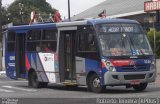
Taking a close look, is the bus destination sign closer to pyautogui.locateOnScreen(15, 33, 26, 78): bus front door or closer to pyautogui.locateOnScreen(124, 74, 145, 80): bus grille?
pyautogui.locateOnScreen(15, 33, 26, 78): bus front door

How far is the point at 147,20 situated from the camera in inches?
2010

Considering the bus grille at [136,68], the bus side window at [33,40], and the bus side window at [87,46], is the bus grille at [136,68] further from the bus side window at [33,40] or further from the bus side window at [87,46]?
the bus side window at [33,40]

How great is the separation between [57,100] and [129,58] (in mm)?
3703

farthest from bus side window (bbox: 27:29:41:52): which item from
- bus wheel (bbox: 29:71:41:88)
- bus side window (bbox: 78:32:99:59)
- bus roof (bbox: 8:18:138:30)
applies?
bus side window (bbox: 78:32:99:59)

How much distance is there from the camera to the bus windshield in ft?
66.6

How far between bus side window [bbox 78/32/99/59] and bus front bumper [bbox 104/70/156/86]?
0.98 m

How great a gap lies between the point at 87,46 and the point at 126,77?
6.42 ft

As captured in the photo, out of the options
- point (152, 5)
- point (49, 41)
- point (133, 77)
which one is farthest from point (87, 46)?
point (152, 5)

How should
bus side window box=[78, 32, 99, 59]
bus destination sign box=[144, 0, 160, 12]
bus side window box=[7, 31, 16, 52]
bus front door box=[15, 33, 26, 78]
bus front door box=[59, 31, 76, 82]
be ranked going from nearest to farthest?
bus side window box=[78, 32, 99, 59], bus front door box=[59, 31, 76, 82], bus front door box=[15, 33, 26, 78], bus side window box=[7, 31, 16, 52], bus destination sign box=[144, 0, 160, 12]

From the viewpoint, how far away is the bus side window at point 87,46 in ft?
67.8

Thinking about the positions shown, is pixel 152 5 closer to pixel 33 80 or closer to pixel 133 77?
pixel 33 80

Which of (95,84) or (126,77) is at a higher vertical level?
(126,77)

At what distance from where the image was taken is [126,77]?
66.5 feet

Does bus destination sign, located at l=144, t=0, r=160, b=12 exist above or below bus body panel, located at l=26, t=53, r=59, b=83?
above
